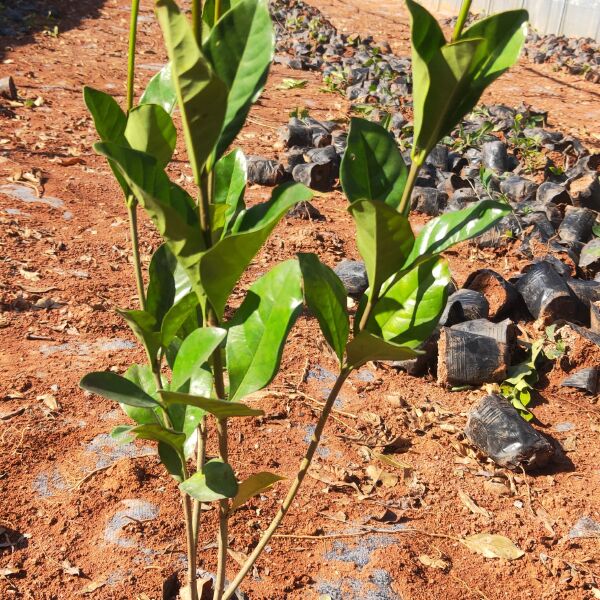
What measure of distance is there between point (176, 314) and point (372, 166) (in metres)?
0.38

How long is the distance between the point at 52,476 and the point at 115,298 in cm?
140

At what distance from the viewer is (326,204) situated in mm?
5383

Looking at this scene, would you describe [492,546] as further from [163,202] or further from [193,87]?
[193,87]

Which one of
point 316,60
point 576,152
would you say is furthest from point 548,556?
point 316,60

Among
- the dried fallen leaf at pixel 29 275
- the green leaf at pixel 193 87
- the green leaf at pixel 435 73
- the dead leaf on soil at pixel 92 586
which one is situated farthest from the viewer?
the dried fallen leaf at pixel 29 275

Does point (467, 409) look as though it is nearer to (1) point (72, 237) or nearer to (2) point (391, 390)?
(2) point (391, 390)

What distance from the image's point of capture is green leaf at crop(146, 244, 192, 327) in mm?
1260

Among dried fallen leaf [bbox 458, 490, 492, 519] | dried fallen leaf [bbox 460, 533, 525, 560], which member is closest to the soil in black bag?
dried fallen leaf [bbox 458, 490, 492, 519]

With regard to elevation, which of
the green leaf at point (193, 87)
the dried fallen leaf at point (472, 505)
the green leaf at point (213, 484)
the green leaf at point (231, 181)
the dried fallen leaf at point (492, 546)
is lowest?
the dried fallen leaf at point (472, 505)

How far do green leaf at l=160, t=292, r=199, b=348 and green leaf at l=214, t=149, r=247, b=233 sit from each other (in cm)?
19

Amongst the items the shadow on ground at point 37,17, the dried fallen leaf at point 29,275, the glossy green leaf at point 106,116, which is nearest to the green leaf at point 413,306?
the glossy green leaf at point 106,116

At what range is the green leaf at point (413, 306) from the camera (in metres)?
1.20

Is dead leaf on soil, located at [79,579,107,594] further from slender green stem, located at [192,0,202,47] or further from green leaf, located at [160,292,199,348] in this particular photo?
slender green stem, located at [192,0,202,47]

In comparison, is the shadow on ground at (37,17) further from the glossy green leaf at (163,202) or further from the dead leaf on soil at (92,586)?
the glossy green leaf at (163,202)
